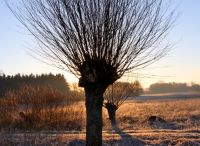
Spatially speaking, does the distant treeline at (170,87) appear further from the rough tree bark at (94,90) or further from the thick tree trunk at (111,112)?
the rough tree bark at (94,90)

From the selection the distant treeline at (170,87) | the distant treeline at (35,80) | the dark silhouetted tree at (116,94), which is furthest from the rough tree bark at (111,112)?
the distant treeline at (170,87)

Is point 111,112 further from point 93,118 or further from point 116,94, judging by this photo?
point 93,118

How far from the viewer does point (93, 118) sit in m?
12.8

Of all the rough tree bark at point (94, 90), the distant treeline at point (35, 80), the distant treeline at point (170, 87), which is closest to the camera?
the rough tree bark at point (94, 90)

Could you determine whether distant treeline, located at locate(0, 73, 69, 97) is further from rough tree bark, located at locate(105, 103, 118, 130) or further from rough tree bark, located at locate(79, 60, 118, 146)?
rough tree bark, located at locate(79, 60, 118, 146)

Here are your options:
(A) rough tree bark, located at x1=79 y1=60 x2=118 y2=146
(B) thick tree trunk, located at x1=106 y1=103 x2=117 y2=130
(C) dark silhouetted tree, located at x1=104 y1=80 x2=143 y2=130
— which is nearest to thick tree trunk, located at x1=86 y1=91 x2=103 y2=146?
(A) rough tree bark, located at x1=79 y1=60 x2=118 y2=146

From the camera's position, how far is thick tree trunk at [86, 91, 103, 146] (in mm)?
12805

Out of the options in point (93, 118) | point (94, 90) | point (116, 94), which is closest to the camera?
point (93, 118)

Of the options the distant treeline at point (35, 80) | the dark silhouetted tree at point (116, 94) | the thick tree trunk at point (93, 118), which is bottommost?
the thick tree trunk at point (93, 118)

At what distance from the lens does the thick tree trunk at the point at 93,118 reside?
12805 mm

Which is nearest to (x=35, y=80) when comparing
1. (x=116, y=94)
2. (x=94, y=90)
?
(x=116, y=94)

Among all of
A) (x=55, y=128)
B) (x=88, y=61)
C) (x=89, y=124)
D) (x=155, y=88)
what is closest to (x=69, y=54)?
(x=88, y=61)

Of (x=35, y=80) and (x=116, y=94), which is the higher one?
(x=35, y=80)

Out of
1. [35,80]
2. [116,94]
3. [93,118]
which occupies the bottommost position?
[93,118]
